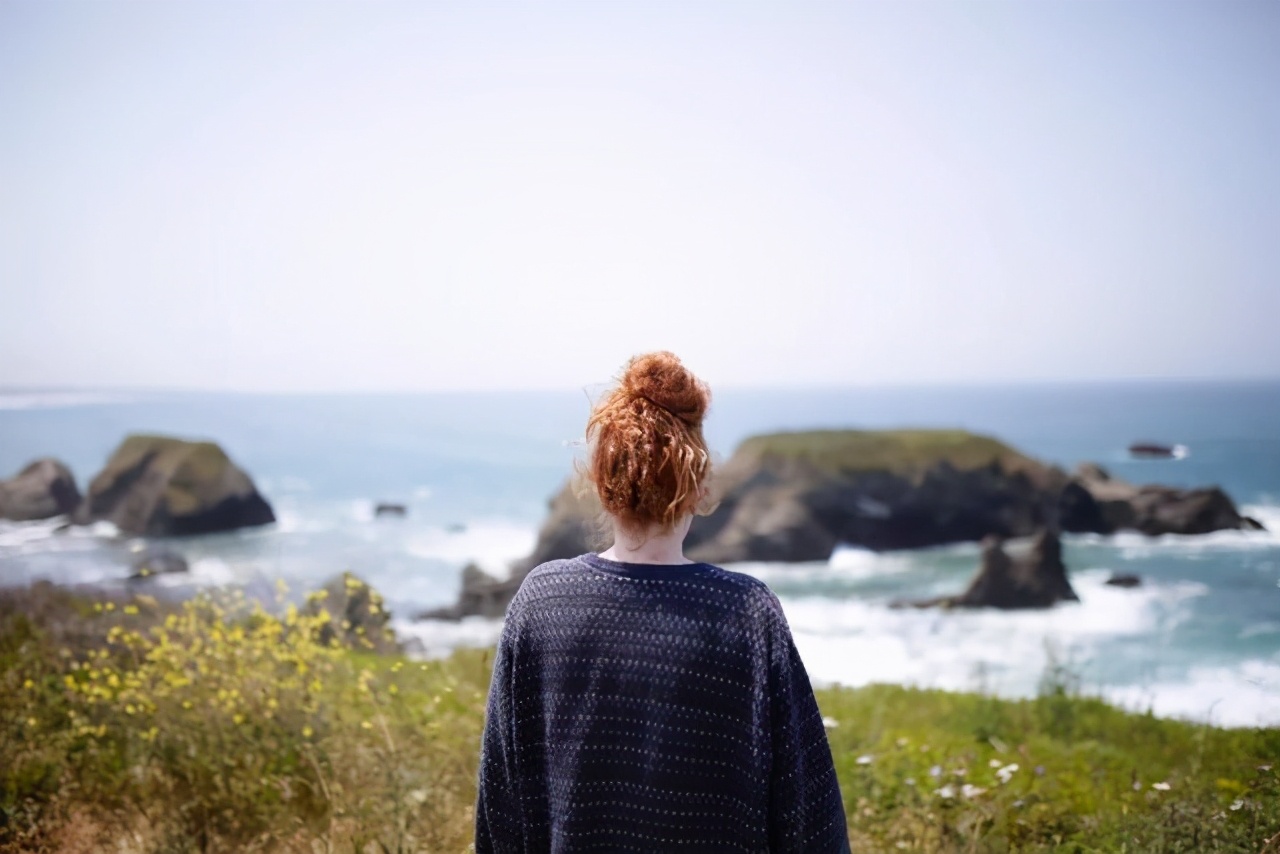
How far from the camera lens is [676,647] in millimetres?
2020

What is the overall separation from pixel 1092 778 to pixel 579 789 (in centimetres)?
285

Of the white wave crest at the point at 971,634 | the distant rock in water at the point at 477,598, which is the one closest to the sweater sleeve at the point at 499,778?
the white wave crest at the point at 971,634

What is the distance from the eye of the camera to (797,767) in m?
2.08

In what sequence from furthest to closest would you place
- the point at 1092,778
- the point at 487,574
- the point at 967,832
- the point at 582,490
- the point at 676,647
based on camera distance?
the point at 487,574 < the point at 1092,778 < the point at 967,832 < the point at 582,490 < the point at 676,647

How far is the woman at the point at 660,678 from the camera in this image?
2.01m

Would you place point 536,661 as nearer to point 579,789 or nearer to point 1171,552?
point 579,789

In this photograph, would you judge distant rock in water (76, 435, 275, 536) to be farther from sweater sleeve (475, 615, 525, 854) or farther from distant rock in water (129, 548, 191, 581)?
sweater sleeve (475, 615, 525, 854)

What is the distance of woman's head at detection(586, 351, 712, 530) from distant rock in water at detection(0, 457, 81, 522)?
19.0ft

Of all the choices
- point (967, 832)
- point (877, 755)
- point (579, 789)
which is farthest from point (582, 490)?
point (877, 755)

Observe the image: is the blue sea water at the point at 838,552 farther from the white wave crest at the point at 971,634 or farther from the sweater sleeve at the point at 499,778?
the sweater sleeve at the point at 499,778

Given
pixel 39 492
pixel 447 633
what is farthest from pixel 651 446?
pixel 39 492

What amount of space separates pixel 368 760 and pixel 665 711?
8.34 feet

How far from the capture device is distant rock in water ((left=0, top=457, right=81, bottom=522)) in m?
6.36

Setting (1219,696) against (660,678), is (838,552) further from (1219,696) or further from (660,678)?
(660,678)
